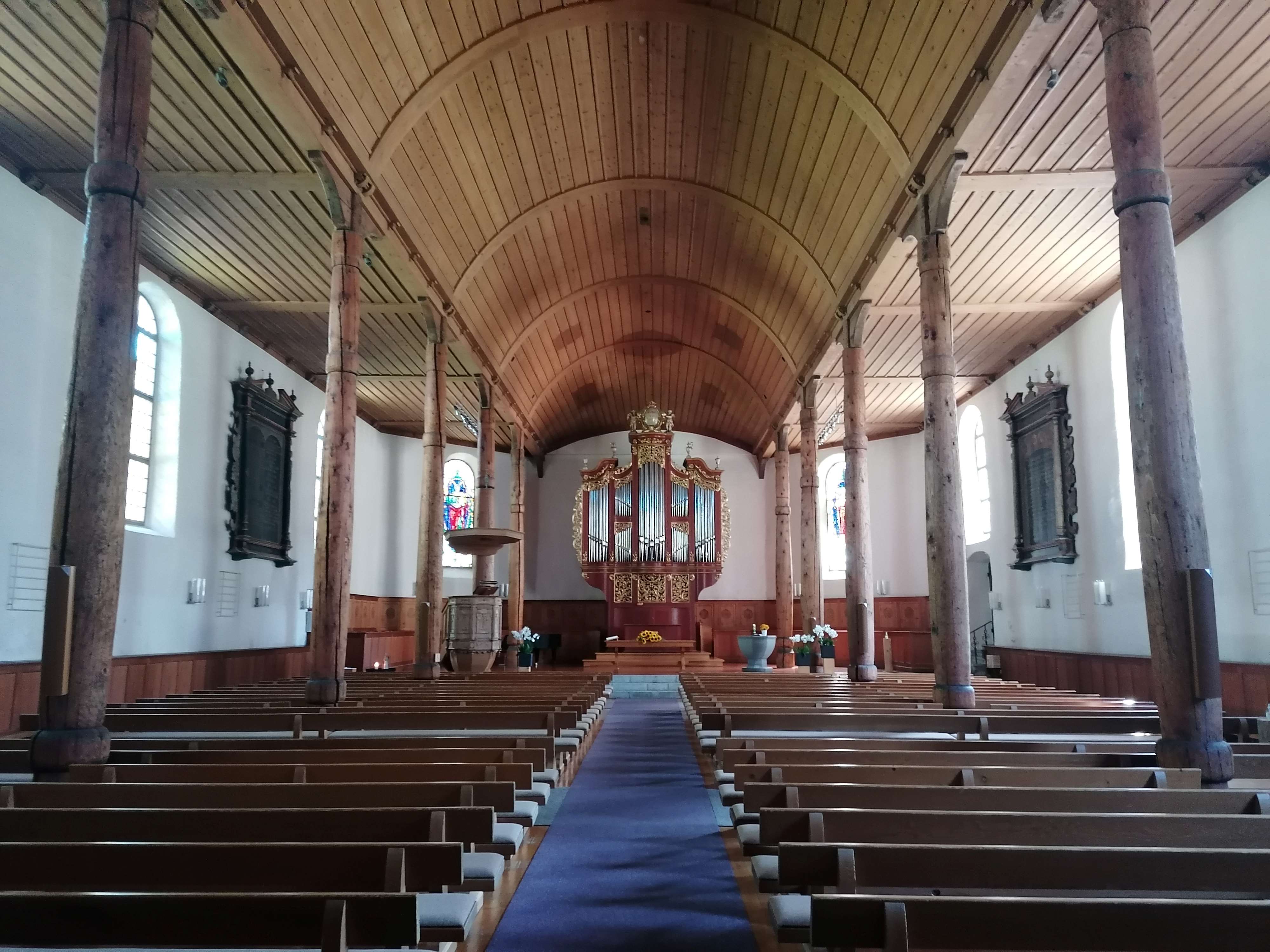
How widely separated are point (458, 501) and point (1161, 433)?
58.8ft

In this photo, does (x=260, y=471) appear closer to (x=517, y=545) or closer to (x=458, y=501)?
(x=517, y=545)

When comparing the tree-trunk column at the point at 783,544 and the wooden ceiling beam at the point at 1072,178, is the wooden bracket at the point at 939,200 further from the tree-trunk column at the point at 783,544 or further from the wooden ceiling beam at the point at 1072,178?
the tree-trunk column at the point at 783,544

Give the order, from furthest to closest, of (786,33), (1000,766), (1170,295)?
(786,33)
(1170,295)
(1000,766)

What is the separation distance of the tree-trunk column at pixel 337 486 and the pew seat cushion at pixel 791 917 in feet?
18.7

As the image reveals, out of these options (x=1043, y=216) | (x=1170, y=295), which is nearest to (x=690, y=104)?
(x=1043, y=216)

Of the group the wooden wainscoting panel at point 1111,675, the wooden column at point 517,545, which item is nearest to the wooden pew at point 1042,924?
the wooden wainscoting panel at point 1111,675

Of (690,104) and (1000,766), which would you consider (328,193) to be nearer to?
(690,104)

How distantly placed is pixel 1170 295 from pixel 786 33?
18.1ft

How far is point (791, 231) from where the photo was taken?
462 inches

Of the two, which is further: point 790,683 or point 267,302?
point 267,302

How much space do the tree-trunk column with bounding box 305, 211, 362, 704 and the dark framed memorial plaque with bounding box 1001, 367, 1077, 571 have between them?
10039 mm

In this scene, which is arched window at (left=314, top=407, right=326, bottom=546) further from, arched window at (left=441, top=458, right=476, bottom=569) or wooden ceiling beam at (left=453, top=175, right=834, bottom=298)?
wooden ceiling beam at (left=453, top=175, right=834, bottom=298)

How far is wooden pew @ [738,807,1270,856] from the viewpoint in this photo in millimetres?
2629

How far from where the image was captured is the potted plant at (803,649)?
1421 cm
